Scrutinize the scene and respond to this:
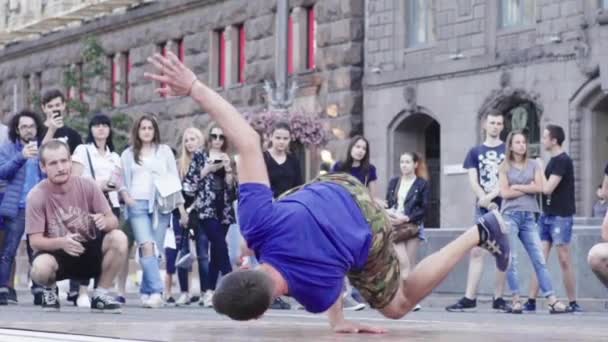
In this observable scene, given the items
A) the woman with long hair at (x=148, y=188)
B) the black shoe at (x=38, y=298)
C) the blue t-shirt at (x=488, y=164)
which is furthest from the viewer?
the blue t-shirt at (x=488, y=164)

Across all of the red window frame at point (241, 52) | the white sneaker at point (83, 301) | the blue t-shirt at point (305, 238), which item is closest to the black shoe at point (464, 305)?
the white sneaker at point (83, 301)

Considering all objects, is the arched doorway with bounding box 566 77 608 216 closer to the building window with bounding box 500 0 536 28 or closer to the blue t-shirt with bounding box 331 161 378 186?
the building window with bounding box 500 0 536 28

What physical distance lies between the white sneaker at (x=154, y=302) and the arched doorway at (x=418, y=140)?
2263 cm

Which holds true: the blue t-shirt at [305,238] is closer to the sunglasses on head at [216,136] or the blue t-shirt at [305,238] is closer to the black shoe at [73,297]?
the black shoe at [73,297]

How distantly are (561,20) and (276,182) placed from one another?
1762cm

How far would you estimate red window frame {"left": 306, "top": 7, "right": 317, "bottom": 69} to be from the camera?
44.5m

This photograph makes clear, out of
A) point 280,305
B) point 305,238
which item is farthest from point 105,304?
point 305,238

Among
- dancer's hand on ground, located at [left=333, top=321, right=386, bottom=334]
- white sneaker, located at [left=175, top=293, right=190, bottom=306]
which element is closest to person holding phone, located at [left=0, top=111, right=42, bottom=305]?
white sneaker, located at [left=175, top=293, right=190, bottom=306]

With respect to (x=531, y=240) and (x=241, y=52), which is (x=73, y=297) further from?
(x=241, y=52)

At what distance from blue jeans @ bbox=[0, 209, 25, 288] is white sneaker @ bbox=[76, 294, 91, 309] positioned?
3.03 ft

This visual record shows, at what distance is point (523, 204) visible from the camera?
62.1 feet

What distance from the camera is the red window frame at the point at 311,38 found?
1752 inches

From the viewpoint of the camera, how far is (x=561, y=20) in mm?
35531

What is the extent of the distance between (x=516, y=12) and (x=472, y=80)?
1682 millimetres
